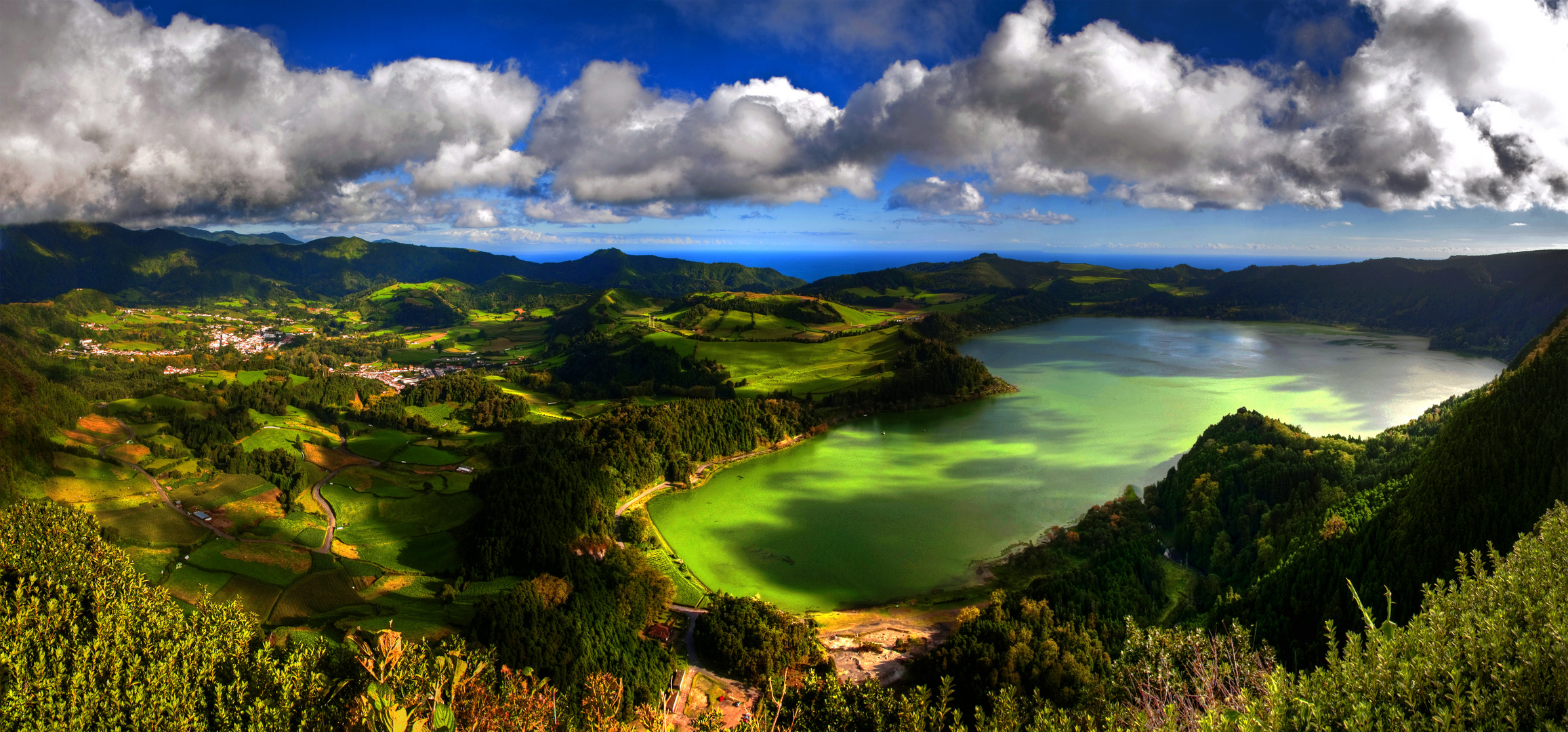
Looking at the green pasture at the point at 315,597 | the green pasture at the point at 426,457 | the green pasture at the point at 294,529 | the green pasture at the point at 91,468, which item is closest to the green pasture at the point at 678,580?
the green pasture at the point at 315,597

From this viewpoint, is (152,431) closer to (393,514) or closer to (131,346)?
(393,514)

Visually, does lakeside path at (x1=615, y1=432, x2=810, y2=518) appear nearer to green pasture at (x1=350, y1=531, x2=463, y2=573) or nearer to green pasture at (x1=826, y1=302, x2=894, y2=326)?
green pasture at (x1=350, y1=531, x2=463, y2=573)

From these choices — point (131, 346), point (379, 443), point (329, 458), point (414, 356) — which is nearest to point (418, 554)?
point (329, 458)

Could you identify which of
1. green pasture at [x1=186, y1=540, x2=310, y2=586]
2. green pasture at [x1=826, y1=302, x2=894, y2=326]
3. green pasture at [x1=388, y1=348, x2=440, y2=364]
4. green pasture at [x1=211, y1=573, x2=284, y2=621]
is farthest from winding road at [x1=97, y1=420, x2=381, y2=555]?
green pasture at [x1=826, y1=302, x2=894, y2=326]

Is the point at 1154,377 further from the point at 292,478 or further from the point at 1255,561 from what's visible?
the point at 292,478

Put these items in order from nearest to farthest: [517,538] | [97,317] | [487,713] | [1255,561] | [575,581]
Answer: [487,713], [575,581], [1255,561], [517,538], [97,317]

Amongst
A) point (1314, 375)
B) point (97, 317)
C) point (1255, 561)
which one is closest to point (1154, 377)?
point (1314, 375)
